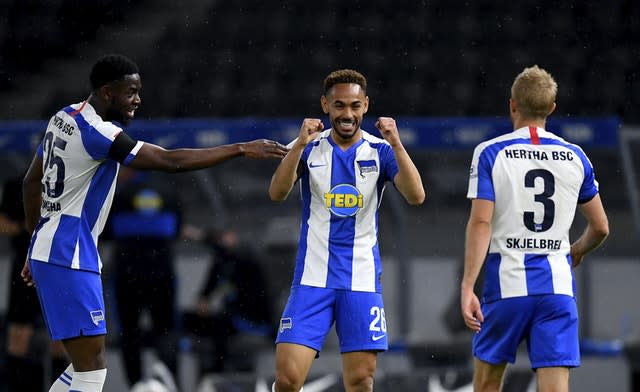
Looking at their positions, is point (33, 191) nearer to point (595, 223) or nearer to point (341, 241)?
point (341, 241)

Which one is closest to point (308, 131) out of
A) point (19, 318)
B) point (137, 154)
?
point (137, 154)

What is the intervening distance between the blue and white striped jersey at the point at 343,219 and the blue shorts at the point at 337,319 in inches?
1.7

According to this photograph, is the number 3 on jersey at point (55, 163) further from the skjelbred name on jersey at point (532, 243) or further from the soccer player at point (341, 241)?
the skjelbred name on jersey at point (532, 243)

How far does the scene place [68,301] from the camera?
4777 millimetres

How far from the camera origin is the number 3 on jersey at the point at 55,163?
15.8 ft

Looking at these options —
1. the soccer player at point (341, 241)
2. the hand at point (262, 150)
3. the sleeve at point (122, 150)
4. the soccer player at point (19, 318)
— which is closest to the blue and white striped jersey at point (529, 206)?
the soccer player at point (341, 241)

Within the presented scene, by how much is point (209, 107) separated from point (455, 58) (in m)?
3.02

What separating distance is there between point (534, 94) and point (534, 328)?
3.08ft

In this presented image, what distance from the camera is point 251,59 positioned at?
13352 mm

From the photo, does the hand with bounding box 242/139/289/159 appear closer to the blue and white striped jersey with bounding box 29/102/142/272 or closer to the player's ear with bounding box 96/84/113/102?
the blue and white striped jersey with bounding box 29/102/142/272

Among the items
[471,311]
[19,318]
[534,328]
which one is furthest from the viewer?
[19,318]

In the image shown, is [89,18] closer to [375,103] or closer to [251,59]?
[251,59]

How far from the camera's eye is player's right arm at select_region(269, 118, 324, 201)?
4.71 m

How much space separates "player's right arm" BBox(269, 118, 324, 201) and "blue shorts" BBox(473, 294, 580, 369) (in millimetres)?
1003
